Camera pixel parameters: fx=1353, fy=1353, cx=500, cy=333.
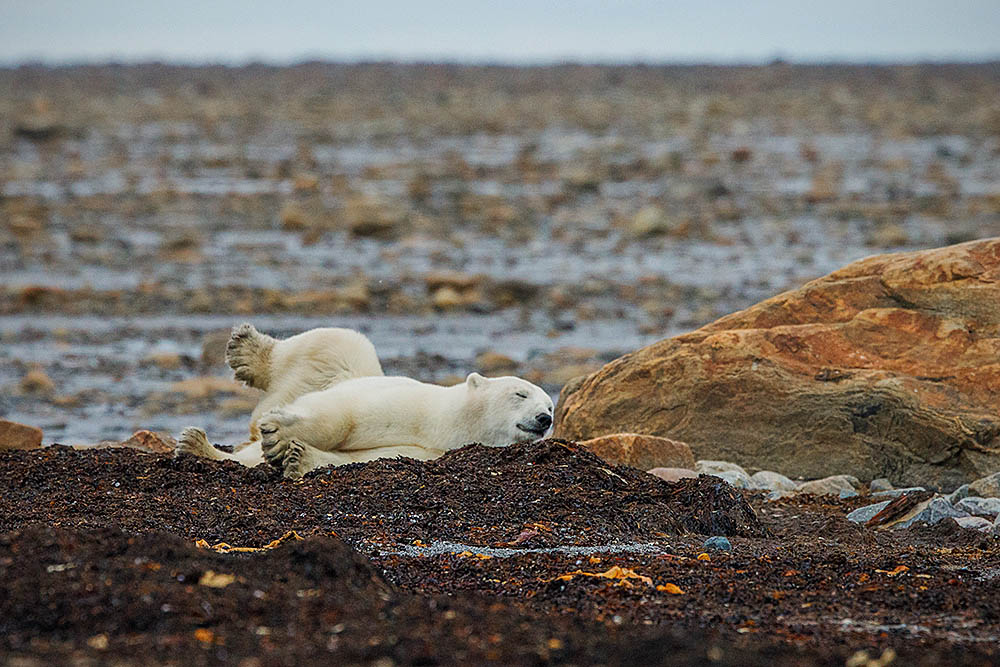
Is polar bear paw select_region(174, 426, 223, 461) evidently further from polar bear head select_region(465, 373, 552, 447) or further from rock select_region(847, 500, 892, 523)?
rock select_region(847, 500, 892, 523)

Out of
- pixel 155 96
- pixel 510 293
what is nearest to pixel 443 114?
pixel 155 96

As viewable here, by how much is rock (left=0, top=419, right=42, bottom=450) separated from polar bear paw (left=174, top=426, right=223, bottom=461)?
119cm

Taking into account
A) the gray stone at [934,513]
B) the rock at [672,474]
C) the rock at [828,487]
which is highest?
the gray stone at [934,513]

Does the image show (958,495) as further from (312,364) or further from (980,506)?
(312,364)

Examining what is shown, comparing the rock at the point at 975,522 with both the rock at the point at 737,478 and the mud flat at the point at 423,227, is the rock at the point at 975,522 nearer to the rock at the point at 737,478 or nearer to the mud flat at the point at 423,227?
the rock at the point at 737,478

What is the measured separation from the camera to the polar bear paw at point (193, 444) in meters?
7.84

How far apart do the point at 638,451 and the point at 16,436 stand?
154 inches

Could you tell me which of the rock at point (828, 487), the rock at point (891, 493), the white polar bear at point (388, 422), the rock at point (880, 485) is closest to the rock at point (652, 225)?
the rock at point (880, 485)

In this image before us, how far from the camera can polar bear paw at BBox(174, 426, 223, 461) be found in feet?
25.7

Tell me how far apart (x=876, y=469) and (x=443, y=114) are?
142 ft

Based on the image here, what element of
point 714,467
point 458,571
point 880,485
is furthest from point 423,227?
point 458,571

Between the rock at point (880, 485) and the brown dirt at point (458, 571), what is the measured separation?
57 cm

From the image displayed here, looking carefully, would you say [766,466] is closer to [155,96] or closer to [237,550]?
[237,550]

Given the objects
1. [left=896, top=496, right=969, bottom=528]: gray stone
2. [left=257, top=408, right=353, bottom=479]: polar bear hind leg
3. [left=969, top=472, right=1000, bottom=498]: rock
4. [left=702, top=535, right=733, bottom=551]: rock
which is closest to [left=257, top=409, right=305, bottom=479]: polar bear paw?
[left=257, top=408, right=353, bottom=479]: polar bear hind leg
